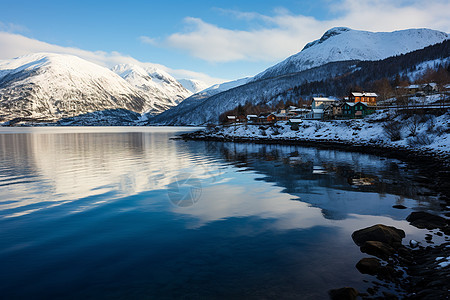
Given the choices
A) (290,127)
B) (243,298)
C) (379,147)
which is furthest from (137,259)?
(290,127)

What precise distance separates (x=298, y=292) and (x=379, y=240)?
5.10m

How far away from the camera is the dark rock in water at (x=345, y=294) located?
7.87 m

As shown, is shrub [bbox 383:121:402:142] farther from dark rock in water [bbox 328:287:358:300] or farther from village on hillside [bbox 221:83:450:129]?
dark rock in water [bbox 328:287:358:300]

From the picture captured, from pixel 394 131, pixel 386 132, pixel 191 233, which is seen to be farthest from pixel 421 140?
pixel 191 233

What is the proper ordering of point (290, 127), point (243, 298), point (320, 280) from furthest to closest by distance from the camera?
point (290, 127) < point (320, 280) < point (243, 298)

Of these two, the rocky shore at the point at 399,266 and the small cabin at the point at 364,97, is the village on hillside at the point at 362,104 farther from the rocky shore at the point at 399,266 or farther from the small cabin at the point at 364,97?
Answer: the rocky shore at the point at 399,266

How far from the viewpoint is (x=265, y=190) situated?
2227 centimetres

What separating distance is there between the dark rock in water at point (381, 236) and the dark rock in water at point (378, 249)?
0.42 meters

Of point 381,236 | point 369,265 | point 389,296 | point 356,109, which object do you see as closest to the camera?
point 389,296

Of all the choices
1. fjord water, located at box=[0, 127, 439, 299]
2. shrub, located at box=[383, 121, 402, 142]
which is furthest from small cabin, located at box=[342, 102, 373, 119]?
fjord water, located at box=[0, 127, 439, 299]

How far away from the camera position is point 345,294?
26.0 ft

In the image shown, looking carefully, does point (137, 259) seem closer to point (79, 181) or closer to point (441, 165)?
point (79, 181)

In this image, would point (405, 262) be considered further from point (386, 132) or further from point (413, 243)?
point (386, 132)

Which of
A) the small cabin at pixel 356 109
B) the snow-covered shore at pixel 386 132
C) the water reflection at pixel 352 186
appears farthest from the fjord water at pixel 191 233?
the small cabin at pixel 356 109
